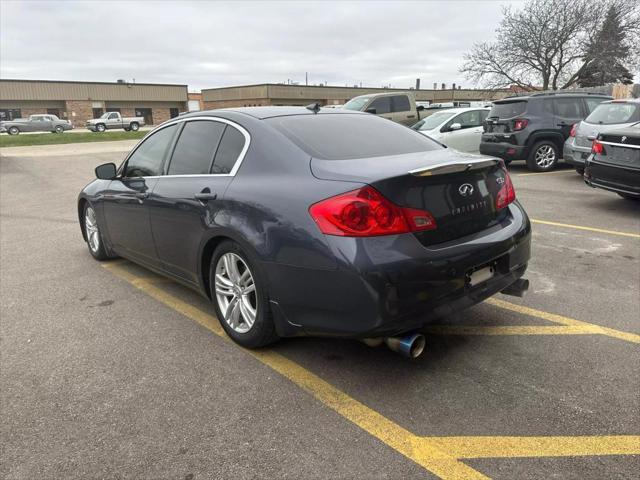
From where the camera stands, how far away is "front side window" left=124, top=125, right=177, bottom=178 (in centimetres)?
427

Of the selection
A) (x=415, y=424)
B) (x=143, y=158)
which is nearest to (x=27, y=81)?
(x=143, y=158)

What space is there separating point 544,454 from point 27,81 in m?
59.8

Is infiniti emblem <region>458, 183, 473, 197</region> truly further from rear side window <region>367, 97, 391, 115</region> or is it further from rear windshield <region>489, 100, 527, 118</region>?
rear side window <region>367, 97, 391, 115</region>

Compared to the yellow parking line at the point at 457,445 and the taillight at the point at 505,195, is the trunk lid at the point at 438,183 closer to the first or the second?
the taillight at the point at 505,195

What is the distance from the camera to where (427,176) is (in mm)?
2820

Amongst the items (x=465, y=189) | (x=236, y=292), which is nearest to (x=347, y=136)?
(x=465, y=189)

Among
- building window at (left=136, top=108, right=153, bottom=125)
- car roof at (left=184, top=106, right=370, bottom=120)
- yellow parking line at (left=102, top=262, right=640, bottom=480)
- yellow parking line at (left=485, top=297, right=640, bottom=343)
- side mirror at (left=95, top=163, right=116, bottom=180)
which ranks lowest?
yellow parking line at (left=102, top=262, right=640, bottom=480)

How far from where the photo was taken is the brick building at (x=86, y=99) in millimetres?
51188

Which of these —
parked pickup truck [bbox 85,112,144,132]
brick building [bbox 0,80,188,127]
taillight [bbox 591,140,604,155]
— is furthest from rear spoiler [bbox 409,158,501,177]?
brick building [bbox 0,80,188,127]

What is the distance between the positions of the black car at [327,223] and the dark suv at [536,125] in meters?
8.40

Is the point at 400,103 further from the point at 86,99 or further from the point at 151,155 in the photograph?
the point at 86,99

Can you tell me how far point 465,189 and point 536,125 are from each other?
955 centimetres

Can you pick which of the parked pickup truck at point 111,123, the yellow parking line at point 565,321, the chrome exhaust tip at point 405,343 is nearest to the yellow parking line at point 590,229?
the yellow parking line at point 565,321

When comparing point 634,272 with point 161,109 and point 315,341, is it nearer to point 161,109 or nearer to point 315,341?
point 315,341
